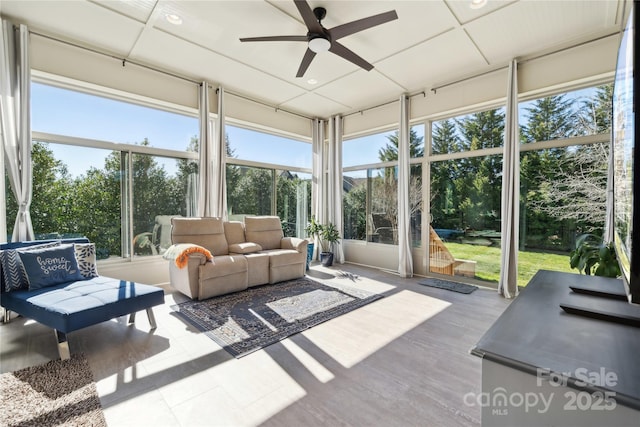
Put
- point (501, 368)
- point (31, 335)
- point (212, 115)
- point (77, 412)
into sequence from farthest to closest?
point (212, 115) < point (31, 335) < point (77, 412) < point (501, 368)

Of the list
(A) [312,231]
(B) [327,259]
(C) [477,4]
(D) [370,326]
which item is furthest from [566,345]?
(A) [312,231]

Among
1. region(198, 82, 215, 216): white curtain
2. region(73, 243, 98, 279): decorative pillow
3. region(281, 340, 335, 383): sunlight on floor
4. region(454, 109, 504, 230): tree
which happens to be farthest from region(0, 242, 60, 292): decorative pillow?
region(454, 109, 504, 230): tree

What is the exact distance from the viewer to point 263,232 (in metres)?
4.71

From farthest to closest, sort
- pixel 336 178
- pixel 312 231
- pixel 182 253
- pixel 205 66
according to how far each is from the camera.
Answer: pixel 336 178 < pixel 312 231 < pixel 205 66 < pixel 182 253

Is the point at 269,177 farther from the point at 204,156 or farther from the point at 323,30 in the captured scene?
the point at 323,30

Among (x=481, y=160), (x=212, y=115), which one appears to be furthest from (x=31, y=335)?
(x=481, y=160)

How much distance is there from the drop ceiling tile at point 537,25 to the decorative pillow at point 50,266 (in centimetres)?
454

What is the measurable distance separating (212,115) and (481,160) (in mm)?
3989

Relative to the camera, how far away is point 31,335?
2520 millimetres

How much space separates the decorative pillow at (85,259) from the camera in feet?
9.64

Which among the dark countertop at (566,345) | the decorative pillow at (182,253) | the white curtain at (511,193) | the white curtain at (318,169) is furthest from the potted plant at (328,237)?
the dark countertop at (566,345)

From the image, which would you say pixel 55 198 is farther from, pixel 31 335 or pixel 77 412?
pixel 77 412

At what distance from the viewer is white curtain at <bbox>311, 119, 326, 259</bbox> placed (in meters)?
6.11

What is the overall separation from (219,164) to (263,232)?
4.06ft
